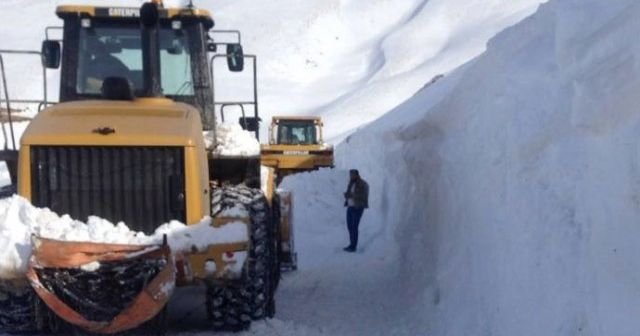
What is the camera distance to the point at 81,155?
9414mm

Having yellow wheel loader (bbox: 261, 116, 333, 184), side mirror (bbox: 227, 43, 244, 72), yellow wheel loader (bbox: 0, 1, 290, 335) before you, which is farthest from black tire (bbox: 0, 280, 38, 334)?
yellow wheel loader (bbox: 261, 116, 333, 184)

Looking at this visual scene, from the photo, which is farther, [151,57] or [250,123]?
[250,123]

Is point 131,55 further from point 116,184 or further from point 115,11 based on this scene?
point 116,184

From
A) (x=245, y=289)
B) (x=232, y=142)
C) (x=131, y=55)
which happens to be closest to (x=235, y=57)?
(x=232, y=142)

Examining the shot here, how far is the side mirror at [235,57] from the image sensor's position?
1121 cm

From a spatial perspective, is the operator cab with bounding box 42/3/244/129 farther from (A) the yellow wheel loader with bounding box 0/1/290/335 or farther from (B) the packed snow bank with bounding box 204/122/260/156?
(B) the packed snow bank with bounding box 204/122/260/156

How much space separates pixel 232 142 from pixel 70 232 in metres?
2.55

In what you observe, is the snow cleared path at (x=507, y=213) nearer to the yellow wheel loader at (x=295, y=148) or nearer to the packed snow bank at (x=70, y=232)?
the packed snow bank at (x=70, y=232)

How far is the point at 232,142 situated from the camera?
11.1 m

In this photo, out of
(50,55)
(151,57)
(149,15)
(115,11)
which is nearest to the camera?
(149,15)

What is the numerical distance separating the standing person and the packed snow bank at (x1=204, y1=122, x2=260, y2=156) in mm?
7187

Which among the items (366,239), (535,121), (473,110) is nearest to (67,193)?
(535,121)

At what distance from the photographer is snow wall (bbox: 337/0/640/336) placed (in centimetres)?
683

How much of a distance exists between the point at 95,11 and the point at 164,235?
3028 millimetres
